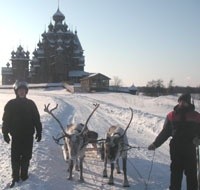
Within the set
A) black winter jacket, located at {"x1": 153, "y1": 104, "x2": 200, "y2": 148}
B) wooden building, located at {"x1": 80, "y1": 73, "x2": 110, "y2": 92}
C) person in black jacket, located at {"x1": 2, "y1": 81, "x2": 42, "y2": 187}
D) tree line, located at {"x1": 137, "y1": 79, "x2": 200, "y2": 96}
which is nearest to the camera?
black winter jacket, located at {"x1": 153, "y1": 104, "x2": 200, "y2": 148}

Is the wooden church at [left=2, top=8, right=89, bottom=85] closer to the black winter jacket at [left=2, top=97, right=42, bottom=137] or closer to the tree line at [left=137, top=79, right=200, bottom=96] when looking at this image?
the tree line at [left=137, top=79, right=200, bottom=96]

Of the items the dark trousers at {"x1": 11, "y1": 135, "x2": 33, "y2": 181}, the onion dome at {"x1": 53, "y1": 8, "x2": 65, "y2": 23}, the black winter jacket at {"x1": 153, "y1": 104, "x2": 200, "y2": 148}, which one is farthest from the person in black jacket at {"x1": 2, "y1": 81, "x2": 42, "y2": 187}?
the onion dome at {"x1": 53, "y1": 8, "x2": 65, "y2": 23}

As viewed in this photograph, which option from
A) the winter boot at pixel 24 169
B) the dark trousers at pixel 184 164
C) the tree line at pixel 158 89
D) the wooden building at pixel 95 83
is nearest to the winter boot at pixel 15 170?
the winter boot at pixel 24 169

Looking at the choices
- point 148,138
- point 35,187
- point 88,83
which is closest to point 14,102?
point 35,187

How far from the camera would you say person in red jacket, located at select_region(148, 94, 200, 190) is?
26.2 feet

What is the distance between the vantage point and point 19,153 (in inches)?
378

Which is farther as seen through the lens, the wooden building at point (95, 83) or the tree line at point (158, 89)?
the tree line at point (158, 89)

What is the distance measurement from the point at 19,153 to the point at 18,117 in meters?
0.80

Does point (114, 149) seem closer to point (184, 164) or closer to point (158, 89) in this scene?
point (184, 164)

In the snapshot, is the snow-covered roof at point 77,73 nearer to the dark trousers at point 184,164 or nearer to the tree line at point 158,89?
the tree line at point 158,89

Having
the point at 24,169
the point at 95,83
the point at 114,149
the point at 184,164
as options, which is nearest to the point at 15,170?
the point at 24,169

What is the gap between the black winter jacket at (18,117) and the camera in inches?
372

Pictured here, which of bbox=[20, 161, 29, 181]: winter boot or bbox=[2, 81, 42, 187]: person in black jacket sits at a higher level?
bbox=[2, 81, 42, 187]: person in black jacket

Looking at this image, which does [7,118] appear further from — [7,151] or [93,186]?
[7,151]
